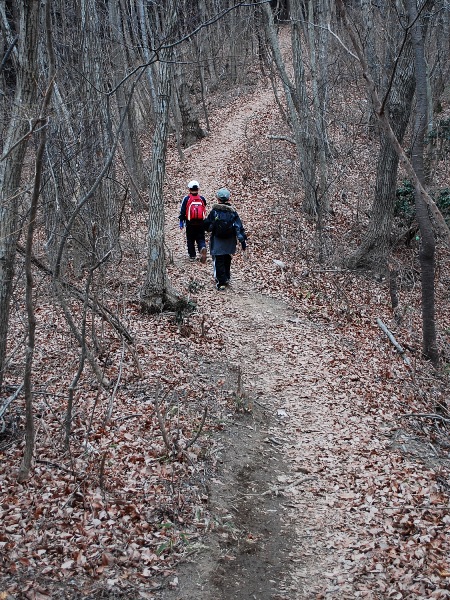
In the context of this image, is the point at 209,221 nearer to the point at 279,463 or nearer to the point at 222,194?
the point at 222,194

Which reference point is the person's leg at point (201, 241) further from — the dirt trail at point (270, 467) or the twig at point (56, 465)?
the twig at point (56, 465)

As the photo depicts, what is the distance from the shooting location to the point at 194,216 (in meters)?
12.3

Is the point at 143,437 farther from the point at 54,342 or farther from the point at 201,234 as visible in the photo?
the point at 201,234

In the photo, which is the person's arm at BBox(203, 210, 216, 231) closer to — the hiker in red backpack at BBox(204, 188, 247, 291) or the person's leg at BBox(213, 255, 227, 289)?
the hiker in red backpack at BBox(204, 188, 247, 291)

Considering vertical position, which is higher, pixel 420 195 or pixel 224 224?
pixel 420 195

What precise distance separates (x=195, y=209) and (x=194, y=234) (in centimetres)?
71

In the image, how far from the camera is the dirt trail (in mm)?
4883

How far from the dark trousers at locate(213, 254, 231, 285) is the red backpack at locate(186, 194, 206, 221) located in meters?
1.39

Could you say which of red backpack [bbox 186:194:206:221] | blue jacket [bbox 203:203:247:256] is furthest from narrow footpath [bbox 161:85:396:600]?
red backpack [bbox 186:194:206:221]

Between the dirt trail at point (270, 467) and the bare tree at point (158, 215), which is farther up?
the bare tree at point (158, 215)

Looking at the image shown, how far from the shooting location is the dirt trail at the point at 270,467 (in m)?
A: 4.88

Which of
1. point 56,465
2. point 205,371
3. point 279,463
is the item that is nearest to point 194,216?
point 205,371

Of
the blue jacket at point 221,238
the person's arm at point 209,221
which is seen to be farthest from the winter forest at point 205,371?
the person's arm at point 209,221

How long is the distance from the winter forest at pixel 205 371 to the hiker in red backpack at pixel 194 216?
57cm
